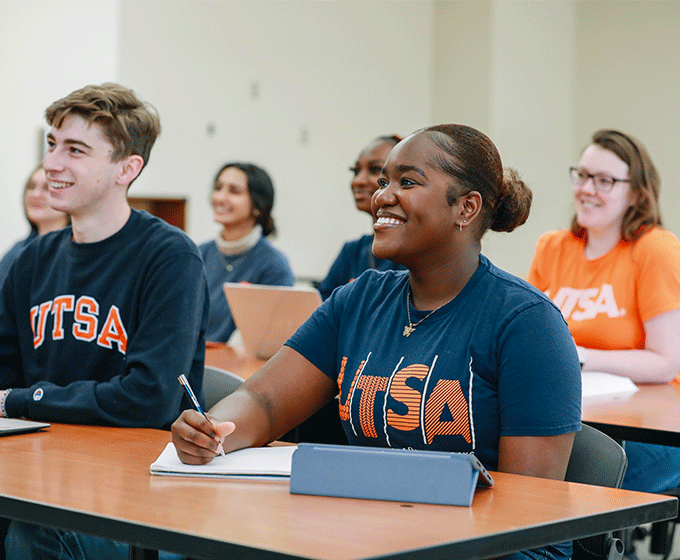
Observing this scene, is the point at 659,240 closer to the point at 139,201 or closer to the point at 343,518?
the point at 343,518

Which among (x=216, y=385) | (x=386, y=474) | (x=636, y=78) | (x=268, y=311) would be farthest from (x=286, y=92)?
(x=386, y=474)

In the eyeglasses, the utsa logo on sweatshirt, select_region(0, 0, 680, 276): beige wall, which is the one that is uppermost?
select_region(0, 0, 680, 276): beige wall

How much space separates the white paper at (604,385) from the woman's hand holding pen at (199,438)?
3.85 ft

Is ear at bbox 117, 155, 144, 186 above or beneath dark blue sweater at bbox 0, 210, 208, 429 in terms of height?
above

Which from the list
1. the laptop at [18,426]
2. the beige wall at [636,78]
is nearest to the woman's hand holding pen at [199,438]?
the laptop at [18,426]

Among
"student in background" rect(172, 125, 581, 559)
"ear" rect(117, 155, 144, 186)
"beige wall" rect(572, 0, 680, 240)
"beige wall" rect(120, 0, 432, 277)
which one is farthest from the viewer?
"beige wall" rect(572, 0, 680, 240)

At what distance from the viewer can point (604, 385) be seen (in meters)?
2.23

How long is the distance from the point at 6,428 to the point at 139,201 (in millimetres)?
4875

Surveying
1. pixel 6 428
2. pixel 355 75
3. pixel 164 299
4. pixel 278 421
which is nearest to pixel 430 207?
pixel 278 421

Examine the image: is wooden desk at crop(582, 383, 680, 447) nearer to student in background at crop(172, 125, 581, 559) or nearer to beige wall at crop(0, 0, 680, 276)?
student in background at crop(172, 125, 581, 559)

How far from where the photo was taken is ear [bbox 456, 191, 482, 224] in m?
1.52

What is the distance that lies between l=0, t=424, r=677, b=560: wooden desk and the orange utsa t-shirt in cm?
143

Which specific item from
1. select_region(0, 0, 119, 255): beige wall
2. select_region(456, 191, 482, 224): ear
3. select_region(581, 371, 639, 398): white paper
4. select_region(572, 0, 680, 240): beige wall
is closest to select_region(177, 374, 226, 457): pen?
select_region(456, 191, 482, 224): ear

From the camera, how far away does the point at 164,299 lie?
1793 millimetres
